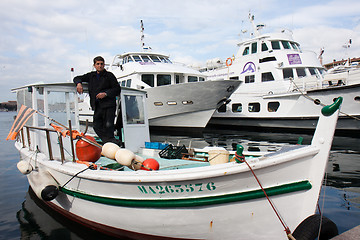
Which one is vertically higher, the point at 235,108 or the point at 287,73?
the point at 287,73

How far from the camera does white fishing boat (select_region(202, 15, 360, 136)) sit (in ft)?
43.0

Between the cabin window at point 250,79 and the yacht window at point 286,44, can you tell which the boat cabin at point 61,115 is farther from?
the yacht window at point 286,44

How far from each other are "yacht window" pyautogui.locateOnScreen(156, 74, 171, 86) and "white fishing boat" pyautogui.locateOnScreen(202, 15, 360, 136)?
4108mm

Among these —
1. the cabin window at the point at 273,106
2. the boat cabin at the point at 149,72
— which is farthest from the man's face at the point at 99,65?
the cabin window at the point at 273,106

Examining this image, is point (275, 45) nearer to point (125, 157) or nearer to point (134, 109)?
point (134, 109)

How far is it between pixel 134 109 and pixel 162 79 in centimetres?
958

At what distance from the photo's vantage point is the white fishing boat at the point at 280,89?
1309cm

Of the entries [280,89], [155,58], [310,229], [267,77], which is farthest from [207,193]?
[267,77]

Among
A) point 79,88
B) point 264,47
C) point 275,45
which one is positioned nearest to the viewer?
point 79,88

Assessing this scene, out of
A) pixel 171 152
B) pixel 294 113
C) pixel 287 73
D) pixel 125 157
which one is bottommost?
pixel 171 152

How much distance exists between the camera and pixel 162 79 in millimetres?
15258

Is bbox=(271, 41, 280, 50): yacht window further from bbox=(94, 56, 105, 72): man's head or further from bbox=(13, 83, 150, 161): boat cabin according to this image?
bbox=(94, 56, 105, 72): man's head

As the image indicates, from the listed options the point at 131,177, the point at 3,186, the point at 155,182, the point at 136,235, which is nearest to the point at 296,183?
the point at 155,182

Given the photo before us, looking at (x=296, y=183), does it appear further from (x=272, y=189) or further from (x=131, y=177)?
(x=131, y=177)
